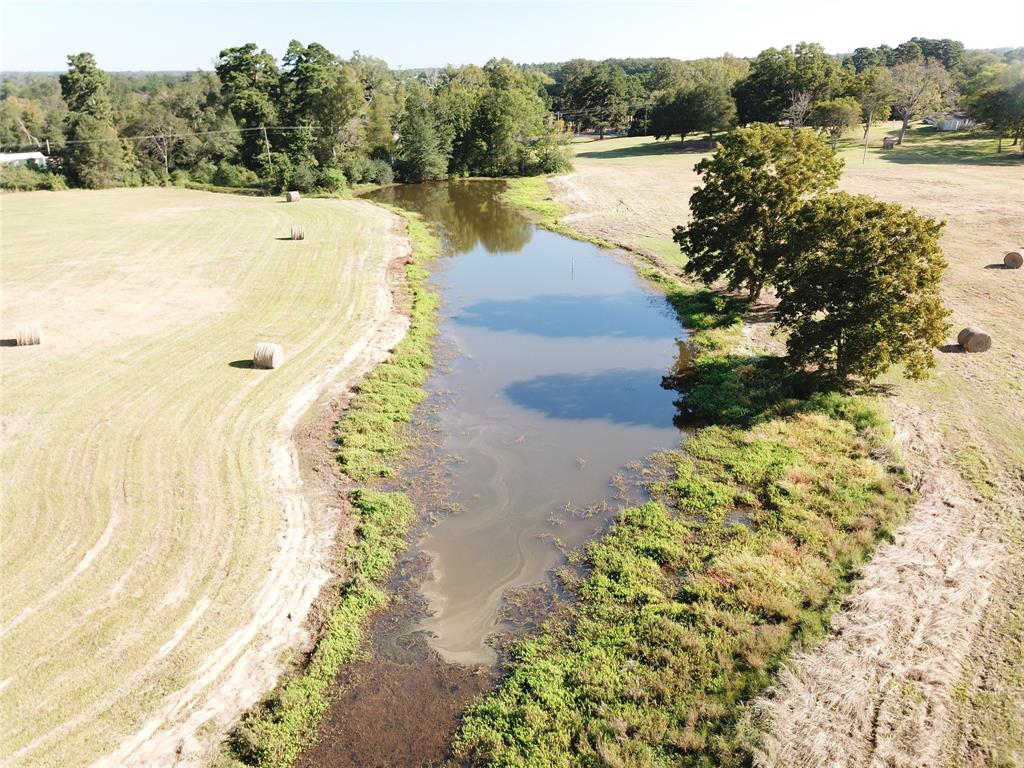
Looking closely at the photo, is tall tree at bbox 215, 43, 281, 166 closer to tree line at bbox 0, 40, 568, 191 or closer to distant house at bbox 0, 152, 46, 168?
tree line at bbox 0, 40, 568, 191

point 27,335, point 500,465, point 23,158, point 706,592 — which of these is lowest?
point 706,592

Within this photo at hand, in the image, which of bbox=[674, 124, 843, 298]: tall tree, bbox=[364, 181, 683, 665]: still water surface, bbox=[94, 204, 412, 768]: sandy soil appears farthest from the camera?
bbox=[674, 124, 843, 298]: tall tree

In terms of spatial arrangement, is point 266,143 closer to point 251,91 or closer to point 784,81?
point 251,91

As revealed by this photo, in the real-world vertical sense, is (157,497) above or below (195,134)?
below

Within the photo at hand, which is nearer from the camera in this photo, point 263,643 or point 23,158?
point 263,643

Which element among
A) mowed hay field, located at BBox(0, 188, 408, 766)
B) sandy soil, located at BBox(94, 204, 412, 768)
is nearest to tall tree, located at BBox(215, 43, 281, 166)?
mowed hay field, located at BBox(0, 188, 408, 766)

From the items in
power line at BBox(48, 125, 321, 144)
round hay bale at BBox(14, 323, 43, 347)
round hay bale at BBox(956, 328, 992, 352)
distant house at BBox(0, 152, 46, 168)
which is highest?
power line at BBox(48, 125, 321, 144)

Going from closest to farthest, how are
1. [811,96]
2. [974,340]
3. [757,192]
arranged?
[974,340] → [757,192] → [811,96]

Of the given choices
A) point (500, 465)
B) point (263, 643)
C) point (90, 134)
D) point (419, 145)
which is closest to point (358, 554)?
point (263, 643)
